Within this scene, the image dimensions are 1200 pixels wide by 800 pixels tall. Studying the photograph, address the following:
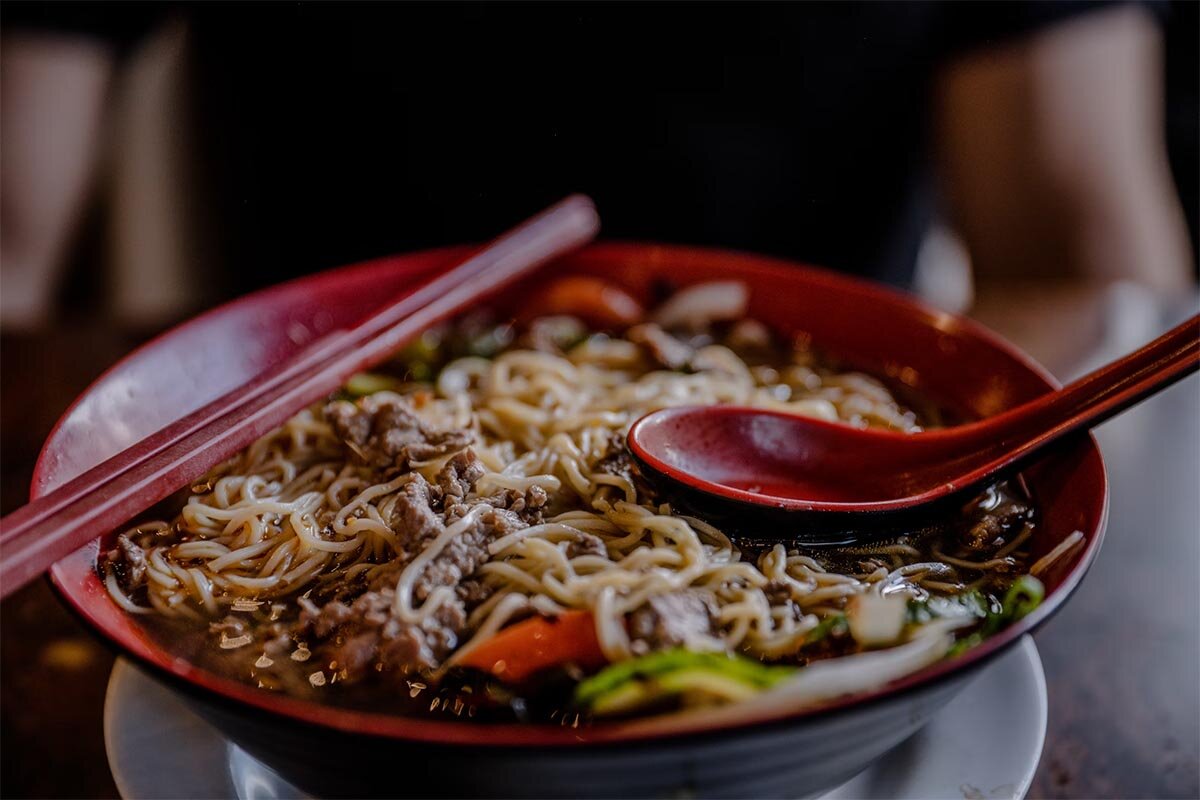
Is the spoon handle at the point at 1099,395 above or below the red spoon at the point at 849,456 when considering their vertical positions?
above

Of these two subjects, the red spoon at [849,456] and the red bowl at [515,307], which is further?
the red spoon at [849,456]

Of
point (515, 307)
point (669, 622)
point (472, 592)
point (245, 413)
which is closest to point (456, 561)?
point (472, 592)

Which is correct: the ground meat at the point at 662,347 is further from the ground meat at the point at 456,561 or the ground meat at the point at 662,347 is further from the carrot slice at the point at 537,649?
the carrot slice at the point at 537,649

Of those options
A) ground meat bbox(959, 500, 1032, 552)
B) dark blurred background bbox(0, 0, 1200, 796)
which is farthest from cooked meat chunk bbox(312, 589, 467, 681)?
dark blurred background bbox(0, 0, 1200, 796)

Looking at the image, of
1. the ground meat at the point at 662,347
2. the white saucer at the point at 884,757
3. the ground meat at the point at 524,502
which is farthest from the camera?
the ground meat at the point at 662,347

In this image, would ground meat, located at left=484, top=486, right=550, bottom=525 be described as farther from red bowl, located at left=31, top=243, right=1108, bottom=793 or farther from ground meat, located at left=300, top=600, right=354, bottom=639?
red bowl, located at left=31, top=243, right=1108, bottom=793

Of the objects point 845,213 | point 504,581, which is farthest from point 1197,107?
point 504,581

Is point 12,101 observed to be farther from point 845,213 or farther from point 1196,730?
point 1196,730

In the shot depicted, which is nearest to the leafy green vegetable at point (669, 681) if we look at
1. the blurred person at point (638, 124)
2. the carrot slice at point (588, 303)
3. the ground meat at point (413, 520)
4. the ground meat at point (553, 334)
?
the ground meat at point (413, 520)
